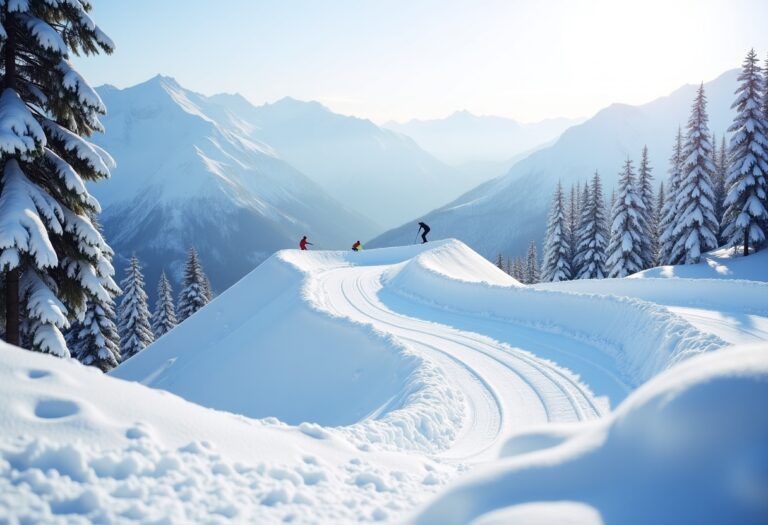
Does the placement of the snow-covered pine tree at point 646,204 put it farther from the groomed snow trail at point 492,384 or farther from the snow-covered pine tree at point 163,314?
the snow-covered pine tree at point 163,314

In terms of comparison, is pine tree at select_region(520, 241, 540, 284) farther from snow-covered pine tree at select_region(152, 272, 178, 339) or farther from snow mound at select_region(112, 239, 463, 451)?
snow-covered pine tree at select_region(152, 272, 178, 339)

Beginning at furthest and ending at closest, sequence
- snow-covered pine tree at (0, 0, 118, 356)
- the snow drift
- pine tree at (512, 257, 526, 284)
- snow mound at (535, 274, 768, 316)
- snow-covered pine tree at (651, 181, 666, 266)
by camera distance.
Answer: pine tree at (512, 257, 526, 284) → snow-covered pine tree at (651, 181, 666, 266) → snow mound at (535, 274, 768, 316) → the snow drift → snow-covered pine tree at (0, 0, 118, 356)

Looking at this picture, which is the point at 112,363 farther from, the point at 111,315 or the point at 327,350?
the point at 327,350

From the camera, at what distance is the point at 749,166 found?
105ft

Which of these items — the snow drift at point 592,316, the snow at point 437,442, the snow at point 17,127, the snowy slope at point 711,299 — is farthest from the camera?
the snowy slope at point 711,299

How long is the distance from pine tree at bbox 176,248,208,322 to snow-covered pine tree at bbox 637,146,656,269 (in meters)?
37.1

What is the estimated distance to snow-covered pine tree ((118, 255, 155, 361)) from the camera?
116 ft

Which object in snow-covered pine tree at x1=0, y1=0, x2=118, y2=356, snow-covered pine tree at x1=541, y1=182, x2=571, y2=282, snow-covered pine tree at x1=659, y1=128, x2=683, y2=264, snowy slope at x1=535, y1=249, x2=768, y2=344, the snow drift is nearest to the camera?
snow-covered pine tree at x1=0, y1=0, x2=118, y2=356

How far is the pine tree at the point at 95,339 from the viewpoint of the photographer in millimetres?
27219

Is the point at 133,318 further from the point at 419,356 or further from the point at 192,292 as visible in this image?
the point at 419,356

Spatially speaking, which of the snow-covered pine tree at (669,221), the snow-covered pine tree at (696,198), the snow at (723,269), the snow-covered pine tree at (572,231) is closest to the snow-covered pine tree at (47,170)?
the snow at (723,269)

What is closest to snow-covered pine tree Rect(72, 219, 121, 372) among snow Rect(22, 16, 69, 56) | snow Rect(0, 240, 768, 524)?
snow Rect(0, 240, 768, 524)

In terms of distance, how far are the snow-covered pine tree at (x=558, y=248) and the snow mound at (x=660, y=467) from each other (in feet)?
140

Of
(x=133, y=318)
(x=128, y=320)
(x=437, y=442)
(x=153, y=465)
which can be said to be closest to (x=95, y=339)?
(x=133, y=318)
